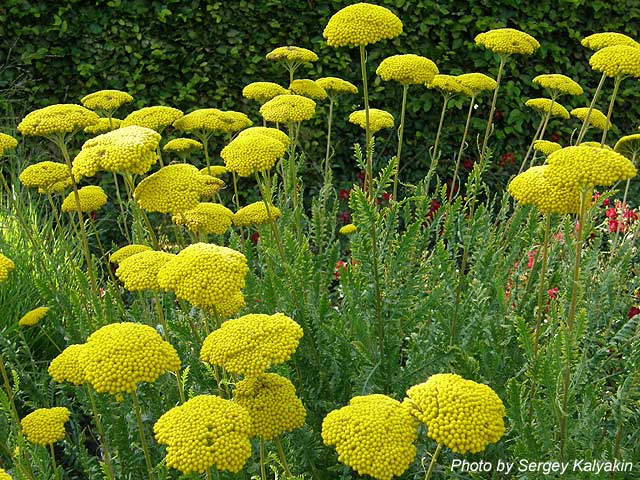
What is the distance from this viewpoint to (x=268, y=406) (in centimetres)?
132

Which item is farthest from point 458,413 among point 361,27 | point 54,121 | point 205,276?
point 54,121

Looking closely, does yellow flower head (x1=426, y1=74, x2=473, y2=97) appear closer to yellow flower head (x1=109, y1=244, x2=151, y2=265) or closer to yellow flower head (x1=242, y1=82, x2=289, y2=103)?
yellow flower head (x1=242, y1=82, x2=289, y2=103)

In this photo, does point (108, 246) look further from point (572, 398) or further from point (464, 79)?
point (572, 398)

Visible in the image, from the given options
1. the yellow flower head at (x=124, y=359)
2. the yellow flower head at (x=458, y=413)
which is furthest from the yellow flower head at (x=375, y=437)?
the yellow flower head at (x=124, y=359)

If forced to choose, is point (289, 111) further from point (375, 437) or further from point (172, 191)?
point (375, 437)

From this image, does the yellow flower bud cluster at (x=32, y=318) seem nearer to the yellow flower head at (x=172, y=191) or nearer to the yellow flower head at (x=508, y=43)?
the yellow flower head at (x=172, y=191)

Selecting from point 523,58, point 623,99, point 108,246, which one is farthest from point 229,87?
point 623,99

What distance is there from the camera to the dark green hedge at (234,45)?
4.97 m

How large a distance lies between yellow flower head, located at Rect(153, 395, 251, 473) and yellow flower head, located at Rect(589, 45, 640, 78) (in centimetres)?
158

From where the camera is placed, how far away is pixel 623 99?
17.6 ft

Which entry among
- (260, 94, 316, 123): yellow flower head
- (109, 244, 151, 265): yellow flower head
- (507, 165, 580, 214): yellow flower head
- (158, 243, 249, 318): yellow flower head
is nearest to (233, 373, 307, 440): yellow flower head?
(158, 243, 249, 318): yellow flower head

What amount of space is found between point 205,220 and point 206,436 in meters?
0.91

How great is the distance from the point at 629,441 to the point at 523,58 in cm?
389

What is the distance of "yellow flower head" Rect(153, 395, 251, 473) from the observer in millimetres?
1152
